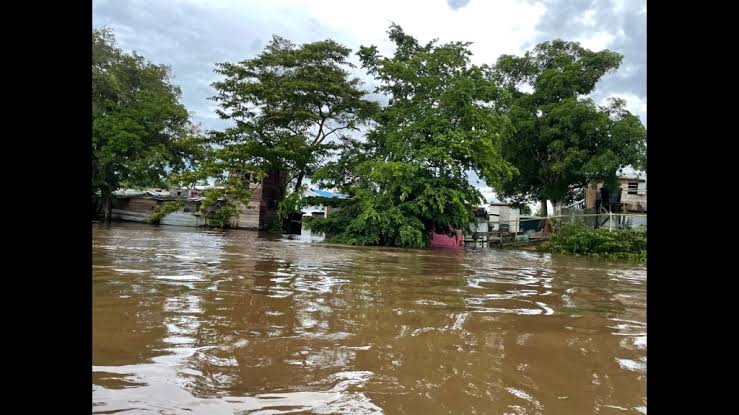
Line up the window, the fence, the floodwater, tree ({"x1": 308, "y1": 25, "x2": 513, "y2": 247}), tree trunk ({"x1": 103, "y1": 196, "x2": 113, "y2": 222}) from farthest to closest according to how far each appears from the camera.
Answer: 1. the window
2. tree trunk ({"x1": 103, "y1": 196, "x2": 113, "y2": 222})
3. the fence
4. tree ({"x1": 308, "y1": 25, "x2": 513, "y2": 247})
5. the floodwater

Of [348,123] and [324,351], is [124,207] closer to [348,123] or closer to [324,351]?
[348,123]

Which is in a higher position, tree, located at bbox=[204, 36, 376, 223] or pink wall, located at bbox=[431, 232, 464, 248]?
tree, located at bbox=[204, 36, 376, 223]

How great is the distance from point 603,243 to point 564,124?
706 centimetres

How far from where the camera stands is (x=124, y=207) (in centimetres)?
2577

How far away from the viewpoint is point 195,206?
24656 millimetres

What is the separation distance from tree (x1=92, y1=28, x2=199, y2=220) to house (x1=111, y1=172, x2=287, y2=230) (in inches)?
59.9

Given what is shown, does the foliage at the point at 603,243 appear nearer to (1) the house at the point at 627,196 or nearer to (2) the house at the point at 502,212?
(1) the house at the point at 627,196

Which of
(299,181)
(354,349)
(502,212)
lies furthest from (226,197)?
(354,349)

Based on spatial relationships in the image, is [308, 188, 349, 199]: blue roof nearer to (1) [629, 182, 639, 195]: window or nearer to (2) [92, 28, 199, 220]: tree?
(2) [92, 28, 199, 220]: tree

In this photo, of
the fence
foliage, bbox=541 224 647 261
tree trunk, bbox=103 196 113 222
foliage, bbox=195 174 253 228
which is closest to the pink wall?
foliage, bbox=541 224 647 261

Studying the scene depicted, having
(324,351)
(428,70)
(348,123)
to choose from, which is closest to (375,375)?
Result: (324,351)

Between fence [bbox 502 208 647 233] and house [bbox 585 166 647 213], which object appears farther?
house [bbox 585 166 647 213]

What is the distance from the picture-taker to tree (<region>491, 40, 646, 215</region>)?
20188 mm

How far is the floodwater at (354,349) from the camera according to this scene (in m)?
1.96
